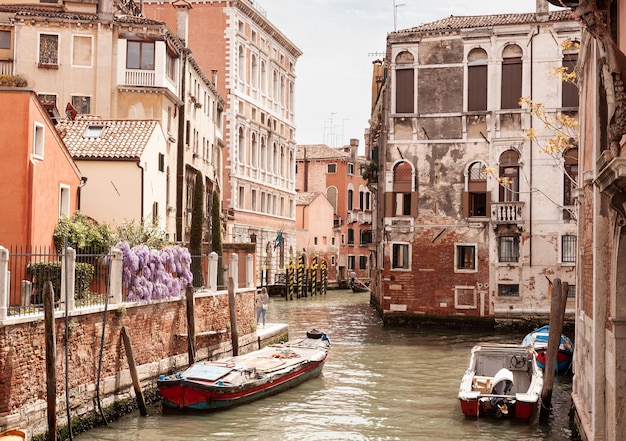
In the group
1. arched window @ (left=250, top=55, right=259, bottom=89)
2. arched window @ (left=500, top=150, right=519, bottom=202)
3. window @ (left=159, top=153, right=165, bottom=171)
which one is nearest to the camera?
window @ (left=159, top=153, right=165, bottom=171)

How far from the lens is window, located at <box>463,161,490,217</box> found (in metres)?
23.7

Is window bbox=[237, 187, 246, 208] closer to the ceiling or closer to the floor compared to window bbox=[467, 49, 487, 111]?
closer to the floor

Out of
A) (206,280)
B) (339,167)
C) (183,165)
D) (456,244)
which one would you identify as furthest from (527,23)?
(339,167)

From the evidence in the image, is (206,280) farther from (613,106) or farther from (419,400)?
(613,106)

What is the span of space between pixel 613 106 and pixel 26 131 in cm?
860

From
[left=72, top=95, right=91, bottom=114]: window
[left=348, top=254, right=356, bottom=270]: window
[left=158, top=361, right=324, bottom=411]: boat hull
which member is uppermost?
[left=72, top=95, right=91, bottom=114]: window

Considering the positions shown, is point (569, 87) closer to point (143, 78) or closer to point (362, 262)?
point (143, 78)

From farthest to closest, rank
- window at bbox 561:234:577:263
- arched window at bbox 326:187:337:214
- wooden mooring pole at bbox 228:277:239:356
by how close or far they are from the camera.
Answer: arched window at bbox 326:187:337:214 → window at bbox 561:234:577:263 → wooden mooring pole at bbox 228:277:239:356

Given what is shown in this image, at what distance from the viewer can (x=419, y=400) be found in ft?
45.1

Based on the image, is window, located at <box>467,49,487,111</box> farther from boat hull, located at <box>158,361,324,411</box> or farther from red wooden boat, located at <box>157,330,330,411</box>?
boat hull, located at <box>158,361,324,411</box>

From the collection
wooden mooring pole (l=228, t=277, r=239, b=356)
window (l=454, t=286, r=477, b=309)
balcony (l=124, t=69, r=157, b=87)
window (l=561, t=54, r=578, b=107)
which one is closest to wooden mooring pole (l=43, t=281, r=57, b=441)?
wooden mooring pole (l=228, t=277, r=239, b=356)

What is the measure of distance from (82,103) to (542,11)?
1235 centimetres

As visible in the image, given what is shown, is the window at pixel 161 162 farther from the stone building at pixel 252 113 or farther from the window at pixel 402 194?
the stone building at pixel 252 113

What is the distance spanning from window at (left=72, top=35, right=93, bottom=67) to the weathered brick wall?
29.5 ft
